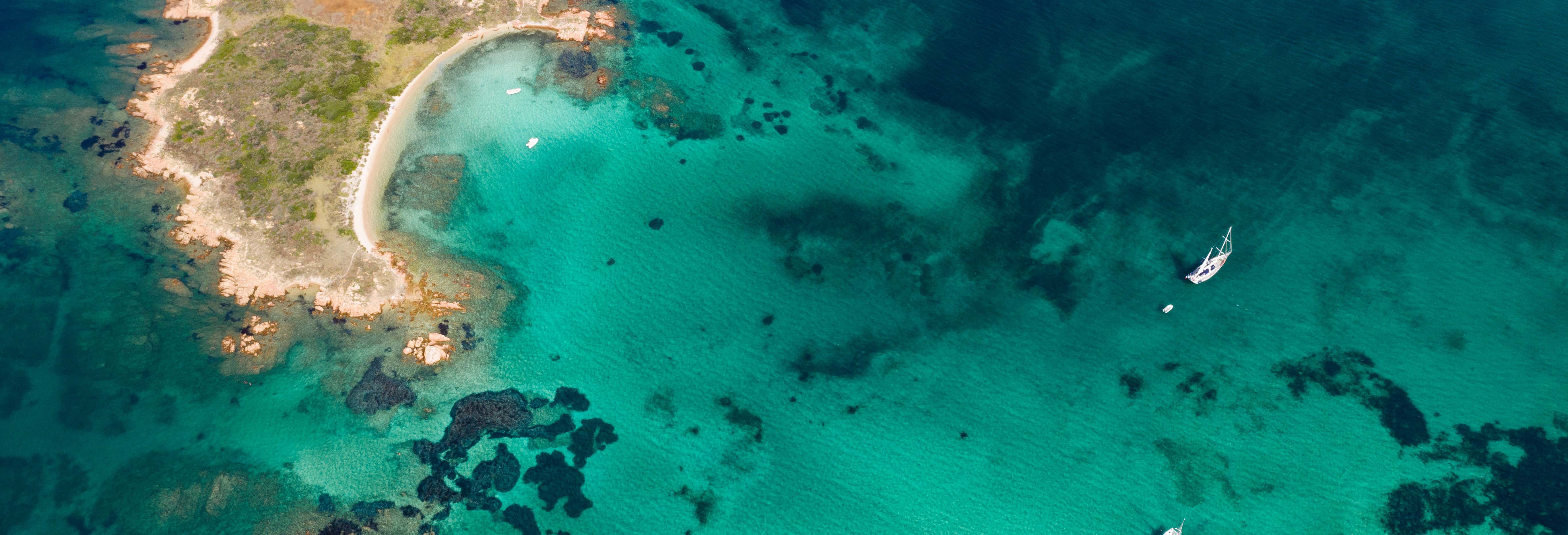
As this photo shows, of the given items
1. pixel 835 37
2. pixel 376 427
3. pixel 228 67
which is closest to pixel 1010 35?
pixel 835 37

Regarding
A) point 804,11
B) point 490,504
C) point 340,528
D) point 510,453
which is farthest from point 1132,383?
point 340,528

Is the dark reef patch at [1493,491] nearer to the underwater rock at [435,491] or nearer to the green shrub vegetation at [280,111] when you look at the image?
the underwater rock at [435,491]

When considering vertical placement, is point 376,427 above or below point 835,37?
below

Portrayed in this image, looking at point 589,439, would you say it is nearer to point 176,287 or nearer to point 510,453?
point 510,453

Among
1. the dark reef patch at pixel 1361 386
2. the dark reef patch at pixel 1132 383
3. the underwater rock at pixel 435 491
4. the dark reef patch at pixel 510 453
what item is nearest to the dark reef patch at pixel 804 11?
the dark reef patch at pixel 510 453

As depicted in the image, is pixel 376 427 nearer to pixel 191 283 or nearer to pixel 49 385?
pixel 191 283

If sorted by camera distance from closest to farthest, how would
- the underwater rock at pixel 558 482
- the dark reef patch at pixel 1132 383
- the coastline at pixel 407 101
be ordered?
the underwater rock at pixel 558 482 < the dark reef patch at pixel 1132 383 < the coastline at pixel 407 101
